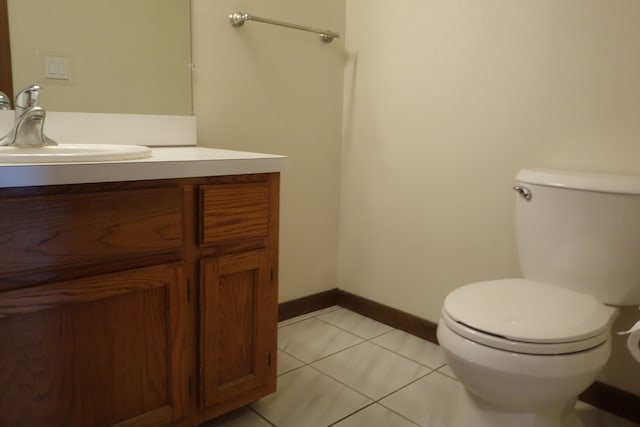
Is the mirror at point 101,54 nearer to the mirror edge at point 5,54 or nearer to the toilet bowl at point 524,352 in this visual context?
the mirror edge at point 5,54

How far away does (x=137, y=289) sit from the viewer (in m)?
1.20

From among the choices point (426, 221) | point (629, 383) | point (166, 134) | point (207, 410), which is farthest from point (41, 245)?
point (629, 383)

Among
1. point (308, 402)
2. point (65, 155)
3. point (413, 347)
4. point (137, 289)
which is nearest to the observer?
point (65, 155)

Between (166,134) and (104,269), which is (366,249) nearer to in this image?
(166,134)

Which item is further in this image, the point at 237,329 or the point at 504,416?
the point at 237,329

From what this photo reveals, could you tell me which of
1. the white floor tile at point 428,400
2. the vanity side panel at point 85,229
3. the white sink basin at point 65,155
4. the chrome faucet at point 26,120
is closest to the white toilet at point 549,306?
the white floor tile at point 428,400

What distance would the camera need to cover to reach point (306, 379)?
1.79 metres

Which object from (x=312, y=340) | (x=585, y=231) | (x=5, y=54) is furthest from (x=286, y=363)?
(x=5, y=54)

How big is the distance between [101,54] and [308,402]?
4.32 feet

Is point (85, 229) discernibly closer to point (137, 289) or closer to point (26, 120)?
point (137, 289)

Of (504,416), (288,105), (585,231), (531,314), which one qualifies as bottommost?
(504,416)

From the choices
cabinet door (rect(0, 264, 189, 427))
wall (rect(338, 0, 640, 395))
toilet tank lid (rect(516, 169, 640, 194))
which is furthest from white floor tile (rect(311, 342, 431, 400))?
toilet tank lid (rect(516, 169, 640, 194))

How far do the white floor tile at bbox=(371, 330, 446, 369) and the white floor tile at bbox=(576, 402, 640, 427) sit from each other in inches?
19.6

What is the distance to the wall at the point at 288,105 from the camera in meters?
1.88
